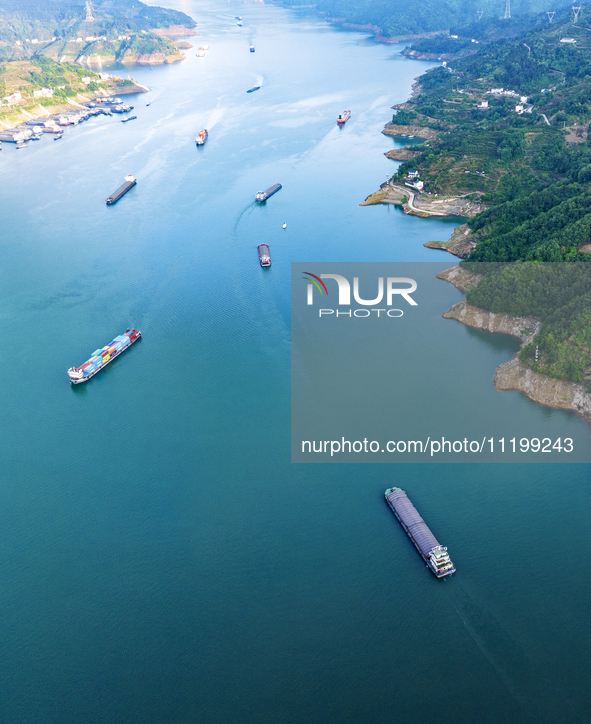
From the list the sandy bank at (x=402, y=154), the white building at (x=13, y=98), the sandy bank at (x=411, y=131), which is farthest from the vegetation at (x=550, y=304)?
the white building at (x=13, y=98)

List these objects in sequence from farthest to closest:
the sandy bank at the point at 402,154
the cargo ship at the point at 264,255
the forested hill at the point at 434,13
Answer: the forested hill at the point at 434,13 < the sandy bank at the point at 402,154 < the cargo ship at the point at 264,255

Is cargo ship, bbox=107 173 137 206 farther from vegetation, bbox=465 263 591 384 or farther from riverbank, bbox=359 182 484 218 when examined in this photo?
vegetation, bbox=465 263 591 384

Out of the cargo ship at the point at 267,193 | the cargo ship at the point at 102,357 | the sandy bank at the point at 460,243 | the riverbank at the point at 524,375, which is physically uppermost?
the cargo ship at the point at 267,193

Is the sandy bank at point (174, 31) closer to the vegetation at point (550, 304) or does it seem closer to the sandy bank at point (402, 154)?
the sandy bank at point (402, 154)

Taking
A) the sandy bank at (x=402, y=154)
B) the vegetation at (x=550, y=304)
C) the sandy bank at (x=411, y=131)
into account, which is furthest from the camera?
the sandy bank at (x=411, y=131)

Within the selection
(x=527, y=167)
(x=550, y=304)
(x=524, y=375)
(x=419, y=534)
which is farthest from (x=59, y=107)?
(x=419, y=534)

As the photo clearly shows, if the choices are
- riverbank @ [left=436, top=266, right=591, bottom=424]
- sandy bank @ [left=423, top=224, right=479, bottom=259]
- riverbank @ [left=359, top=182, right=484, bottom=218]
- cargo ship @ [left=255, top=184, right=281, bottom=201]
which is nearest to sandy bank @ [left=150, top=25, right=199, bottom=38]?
cargo ship @ [left=255, top=184, right=281, bottom=201]
